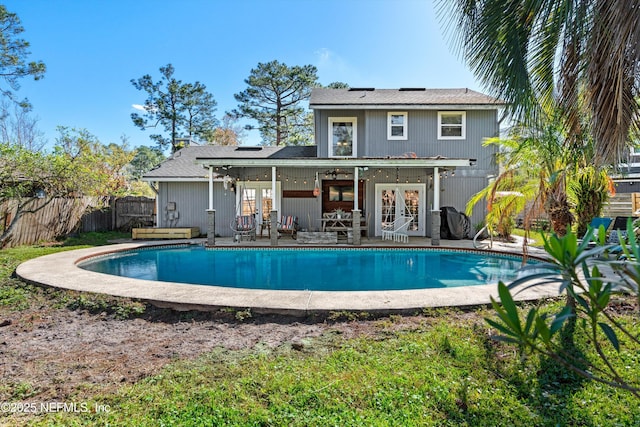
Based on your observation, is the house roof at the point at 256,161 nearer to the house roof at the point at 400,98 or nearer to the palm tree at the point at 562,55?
the house roof at the point at 400,98

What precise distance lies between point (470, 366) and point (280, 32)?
1857 centimetres

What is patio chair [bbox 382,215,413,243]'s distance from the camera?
1169 centimetres

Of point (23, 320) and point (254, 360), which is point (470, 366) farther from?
point (23, 320)

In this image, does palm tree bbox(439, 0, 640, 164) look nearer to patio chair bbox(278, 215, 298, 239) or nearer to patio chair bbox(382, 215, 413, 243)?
patio chair bbox(382, 215, 413, 243)

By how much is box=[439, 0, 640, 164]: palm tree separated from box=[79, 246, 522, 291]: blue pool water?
10.3 ft

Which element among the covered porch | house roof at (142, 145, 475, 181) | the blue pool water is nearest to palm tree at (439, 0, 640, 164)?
the blue pool water

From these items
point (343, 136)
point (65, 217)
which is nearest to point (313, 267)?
point (343, 136)

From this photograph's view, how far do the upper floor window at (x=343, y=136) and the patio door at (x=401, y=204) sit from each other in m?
1.88

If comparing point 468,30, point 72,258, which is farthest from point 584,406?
point 72,258

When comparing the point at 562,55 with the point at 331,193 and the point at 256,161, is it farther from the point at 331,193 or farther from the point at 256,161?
the point at 331,193

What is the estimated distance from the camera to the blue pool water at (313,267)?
652 cm

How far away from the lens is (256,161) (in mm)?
10523

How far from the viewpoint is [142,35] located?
1698cm

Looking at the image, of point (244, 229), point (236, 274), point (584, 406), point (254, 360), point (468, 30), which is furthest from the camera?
point (244, 229)
